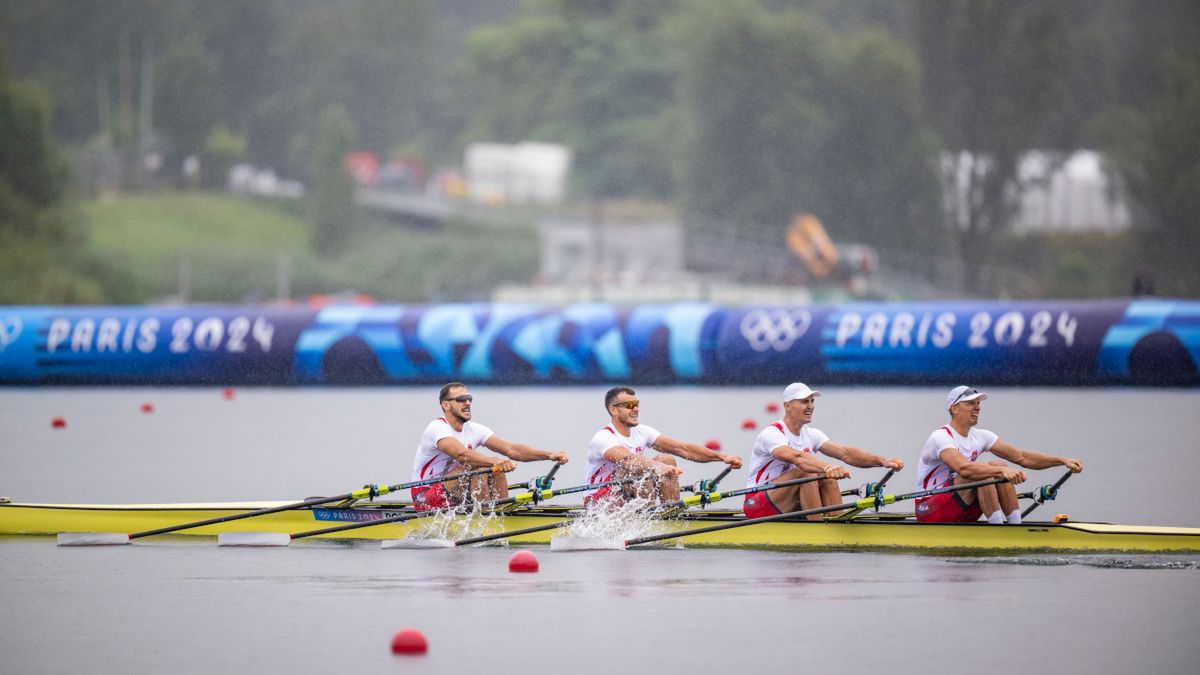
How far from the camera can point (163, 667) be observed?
10195 mm

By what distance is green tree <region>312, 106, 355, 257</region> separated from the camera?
98.4m

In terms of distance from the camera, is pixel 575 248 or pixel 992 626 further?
pixel 575 248

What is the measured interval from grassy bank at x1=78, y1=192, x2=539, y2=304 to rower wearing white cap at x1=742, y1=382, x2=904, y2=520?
70150 mm

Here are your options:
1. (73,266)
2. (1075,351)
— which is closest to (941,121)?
(73,266)

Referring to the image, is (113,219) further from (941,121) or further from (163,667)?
(163,667)

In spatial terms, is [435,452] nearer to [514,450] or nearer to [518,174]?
[514,450]

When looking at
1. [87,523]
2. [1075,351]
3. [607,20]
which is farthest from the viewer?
[607,20]

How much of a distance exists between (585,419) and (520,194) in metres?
74.5

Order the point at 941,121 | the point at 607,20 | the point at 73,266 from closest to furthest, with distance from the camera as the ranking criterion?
1. the point at 73,266
2. the point at 941,121
3. the point at 607,20

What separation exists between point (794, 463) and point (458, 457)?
2806mm

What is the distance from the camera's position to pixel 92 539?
51.2 ft

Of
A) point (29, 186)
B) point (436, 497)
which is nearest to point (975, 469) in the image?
point (436, 497)

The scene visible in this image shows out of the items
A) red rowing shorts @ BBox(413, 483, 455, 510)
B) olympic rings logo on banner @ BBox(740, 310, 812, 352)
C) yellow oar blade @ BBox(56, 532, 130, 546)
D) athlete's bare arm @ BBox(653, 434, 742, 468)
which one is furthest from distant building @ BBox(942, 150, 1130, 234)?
yellow oar blade @ BBox(56, 532, 130, 546)

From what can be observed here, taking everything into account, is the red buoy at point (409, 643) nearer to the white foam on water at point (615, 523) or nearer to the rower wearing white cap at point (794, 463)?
the white foam on water at point (615, 523)
